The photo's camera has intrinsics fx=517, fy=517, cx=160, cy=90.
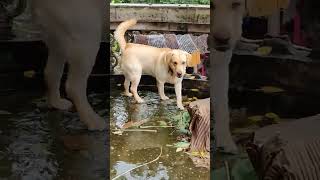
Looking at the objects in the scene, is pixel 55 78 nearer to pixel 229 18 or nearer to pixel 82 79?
pixel 82 79

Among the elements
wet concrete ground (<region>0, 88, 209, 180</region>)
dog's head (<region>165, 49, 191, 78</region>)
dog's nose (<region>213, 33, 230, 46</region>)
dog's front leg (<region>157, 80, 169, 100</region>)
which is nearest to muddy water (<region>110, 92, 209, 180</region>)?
dog's front leg (<region>157, 80, 169, 100</region>)

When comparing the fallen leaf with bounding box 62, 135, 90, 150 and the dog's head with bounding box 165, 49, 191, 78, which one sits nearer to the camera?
the fallen leaf with bounding box 62, 135, 90, 150

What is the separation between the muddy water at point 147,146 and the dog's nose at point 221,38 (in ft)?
2.53

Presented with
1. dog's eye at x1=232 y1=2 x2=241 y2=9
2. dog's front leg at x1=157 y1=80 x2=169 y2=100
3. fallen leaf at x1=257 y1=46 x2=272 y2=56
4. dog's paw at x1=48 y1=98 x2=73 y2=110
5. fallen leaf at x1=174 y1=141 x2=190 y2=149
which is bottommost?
fallen leaf at x1=174 y1=141 x2=190 y2=149

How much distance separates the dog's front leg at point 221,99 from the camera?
40.0 inches

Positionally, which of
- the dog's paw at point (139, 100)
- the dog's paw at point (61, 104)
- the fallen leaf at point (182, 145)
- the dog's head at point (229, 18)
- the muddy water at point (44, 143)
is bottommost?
the fallen leaf at point (182, 145)

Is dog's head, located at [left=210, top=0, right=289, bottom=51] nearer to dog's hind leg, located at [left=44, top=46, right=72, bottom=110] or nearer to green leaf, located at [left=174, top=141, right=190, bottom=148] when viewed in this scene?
dog's hind leg, located at [left=44, top=46, right=72, bottom=110]

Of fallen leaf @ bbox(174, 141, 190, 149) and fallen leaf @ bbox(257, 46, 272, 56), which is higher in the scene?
fallen leaf @ bbox(257, 46, 272, 56)

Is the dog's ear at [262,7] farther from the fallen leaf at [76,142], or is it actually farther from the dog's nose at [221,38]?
the fallen leaf at [76,142]

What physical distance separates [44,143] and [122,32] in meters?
1.19

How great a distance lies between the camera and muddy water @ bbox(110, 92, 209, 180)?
5.76 ft

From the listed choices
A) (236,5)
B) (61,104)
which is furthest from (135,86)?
(236,5)

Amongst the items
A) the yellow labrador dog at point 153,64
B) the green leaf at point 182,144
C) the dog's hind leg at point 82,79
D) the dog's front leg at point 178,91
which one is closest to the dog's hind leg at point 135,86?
the yellow labrador dog at point 153,64

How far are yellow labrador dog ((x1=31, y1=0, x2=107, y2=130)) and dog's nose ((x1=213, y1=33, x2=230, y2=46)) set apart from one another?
23 centimetres
